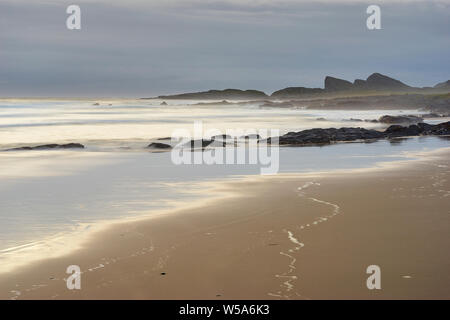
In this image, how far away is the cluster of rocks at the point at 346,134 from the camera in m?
19.6

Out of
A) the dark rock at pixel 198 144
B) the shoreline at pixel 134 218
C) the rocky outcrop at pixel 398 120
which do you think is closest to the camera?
the shoreline at pixel 134 218

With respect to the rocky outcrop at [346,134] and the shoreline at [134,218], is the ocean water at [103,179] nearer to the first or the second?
the shoreline at [134,218]

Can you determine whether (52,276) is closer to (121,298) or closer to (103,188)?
(121,298)

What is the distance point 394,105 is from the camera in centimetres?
7106

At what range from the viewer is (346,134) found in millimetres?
20766

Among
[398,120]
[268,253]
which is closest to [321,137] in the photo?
[268,253]

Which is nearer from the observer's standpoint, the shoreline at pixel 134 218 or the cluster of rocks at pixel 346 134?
the shoreline at pixel 134 218

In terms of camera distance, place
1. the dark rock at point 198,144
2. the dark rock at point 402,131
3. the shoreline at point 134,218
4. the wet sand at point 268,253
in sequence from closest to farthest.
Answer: the wet sand at point 268,253, the shoreline at point 134,218, the dark rock at point 198,144, the dark rock at point 402,131

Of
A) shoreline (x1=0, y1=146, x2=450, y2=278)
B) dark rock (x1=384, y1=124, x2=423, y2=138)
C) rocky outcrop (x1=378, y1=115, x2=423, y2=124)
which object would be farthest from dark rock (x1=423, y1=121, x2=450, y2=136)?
shoreline (x1=0, y1=146, x2=450, y2=278)

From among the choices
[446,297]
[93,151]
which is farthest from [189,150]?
[446,297]

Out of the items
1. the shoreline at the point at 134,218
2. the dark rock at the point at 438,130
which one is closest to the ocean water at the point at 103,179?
the shoreline at the point at 134,218

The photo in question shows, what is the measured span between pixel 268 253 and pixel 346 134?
15328mm

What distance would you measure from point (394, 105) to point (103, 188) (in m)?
64.5

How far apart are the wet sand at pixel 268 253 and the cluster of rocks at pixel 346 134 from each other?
413 inches
